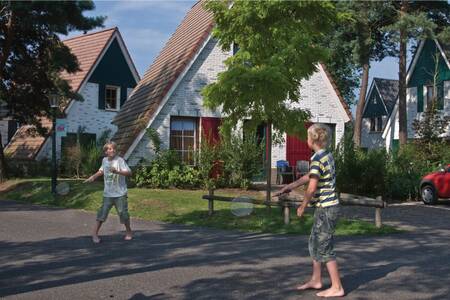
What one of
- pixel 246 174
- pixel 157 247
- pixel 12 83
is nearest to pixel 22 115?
pixel 12 83

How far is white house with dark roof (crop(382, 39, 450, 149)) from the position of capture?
103 ft

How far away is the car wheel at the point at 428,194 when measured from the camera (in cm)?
1791

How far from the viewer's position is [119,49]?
3362cm

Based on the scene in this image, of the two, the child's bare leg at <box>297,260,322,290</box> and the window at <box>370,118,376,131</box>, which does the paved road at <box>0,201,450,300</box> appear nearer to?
the child's bare leg at <box>297,260,322,290</box>

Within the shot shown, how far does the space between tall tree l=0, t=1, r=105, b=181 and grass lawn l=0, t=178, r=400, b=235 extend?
12.5 feet

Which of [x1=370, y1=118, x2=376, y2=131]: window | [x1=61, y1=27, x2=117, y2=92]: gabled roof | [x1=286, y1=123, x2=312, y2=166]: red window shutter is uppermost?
[x1=61, y1=27, x2=117, y2=92]: gabled roof

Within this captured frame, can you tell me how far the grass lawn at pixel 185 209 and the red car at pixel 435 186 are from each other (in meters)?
5.30

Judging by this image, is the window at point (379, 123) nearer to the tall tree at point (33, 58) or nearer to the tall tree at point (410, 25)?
the tall tree at point (410, 25)

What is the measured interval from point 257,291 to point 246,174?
12.4m

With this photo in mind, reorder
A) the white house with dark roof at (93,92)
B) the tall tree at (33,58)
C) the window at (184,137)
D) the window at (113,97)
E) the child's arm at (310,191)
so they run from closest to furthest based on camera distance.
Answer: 1. the child's arm at (310,191)
2. the tall tree at (33,58)
3. the window at (184,137)
4. the white house with dark roof at (93,92)
5. the window at (113,97)

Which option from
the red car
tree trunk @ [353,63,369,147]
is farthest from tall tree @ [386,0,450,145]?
the red car

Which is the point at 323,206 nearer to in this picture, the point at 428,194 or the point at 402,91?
the point at 428,194

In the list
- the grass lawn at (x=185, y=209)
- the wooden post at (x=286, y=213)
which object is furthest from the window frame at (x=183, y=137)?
the wooden post at (x=286, y=213)

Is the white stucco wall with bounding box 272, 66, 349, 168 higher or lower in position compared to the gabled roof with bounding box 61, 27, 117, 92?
lower
